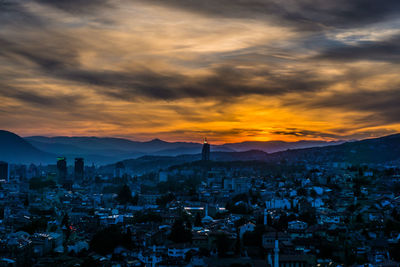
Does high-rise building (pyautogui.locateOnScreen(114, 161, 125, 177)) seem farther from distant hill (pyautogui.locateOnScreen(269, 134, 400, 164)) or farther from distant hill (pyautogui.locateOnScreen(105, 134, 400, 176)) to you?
distant hill (pyautogui.locateOnScreen(269, 134, 400, 164))

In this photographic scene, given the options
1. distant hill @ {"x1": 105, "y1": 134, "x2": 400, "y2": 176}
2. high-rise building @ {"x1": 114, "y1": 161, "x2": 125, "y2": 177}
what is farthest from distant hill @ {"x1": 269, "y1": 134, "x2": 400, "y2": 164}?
high-rise building @ {"x1": 114, "y1": 161, "x2": 125, "y2": 177}

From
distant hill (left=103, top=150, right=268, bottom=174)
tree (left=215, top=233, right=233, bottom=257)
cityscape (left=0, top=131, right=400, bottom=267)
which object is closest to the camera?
cityscape (left=0, top=131, right=400, bottom=267)

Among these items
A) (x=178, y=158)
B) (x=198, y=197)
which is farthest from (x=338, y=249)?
(x=178, y=158)

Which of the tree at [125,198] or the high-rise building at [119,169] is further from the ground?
the high-rise building at [119,169]

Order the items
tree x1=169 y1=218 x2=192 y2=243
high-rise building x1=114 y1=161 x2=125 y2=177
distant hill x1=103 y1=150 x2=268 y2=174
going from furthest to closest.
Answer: distant hill x1=103 y1=150 x2=268 y2=174, high-rise building x1=114 y1=161 x2=125 y2=177, tree x1=169 y1=218 x2=192 y2=243

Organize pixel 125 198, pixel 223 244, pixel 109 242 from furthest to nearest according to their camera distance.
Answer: pixel 125 198 → pixel 109 242 → pixel 223 244

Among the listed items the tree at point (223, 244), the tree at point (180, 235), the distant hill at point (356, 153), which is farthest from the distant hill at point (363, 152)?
the tree at point (223, 244)

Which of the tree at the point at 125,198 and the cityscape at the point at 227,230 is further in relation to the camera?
the tree at the point at 125,198

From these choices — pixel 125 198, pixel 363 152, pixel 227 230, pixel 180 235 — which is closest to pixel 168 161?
pixel 363 152

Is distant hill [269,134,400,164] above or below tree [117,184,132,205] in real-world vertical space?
above

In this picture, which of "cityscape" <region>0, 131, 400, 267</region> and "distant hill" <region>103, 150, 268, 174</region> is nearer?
"cityscape" <region>0, 131, 400, 267</region>

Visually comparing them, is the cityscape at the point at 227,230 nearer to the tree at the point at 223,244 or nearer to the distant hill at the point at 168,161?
the tree at the point at 223,244

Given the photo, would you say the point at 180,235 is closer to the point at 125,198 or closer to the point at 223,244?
the point at 223,244
